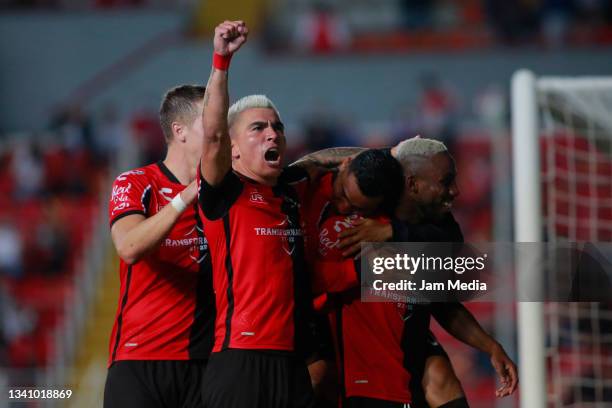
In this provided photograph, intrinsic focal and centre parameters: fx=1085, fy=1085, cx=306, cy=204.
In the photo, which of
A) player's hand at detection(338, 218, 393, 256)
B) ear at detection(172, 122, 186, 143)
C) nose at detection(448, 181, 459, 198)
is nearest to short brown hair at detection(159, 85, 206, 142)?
ear at detection(172, 122, 186, 143)

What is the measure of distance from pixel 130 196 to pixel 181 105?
58 cm

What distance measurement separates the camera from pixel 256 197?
14.6 feet

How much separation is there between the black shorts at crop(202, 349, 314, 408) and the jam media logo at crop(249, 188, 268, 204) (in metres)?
0.61

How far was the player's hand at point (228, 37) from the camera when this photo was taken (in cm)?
406

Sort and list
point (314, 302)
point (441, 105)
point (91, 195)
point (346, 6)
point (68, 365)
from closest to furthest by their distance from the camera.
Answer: point (314, 302)
point (68, 365)
point (91, 195)
point (441, 105)
point (346, 6)

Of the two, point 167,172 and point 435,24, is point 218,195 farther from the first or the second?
point 435,24

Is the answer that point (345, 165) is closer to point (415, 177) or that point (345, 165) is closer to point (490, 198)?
point (415, 177)

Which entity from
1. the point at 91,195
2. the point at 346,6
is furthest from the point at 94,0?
the point at 91,195

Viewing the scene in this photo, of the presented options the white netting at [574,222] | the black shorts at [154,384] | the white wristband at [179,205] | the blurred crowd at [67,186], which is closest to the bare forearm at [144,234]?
the white wristband at [179,205]

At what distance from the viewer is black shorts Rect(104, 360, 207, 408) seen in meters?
4.73

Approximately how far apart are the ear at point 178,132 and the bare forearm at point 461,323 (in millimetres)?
1429

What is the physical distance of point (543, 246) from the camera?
5.62 m

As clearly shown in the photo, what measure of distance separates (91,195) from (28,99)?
199 inches

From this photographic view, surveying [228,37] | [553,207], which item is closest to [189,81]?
[553,207]
